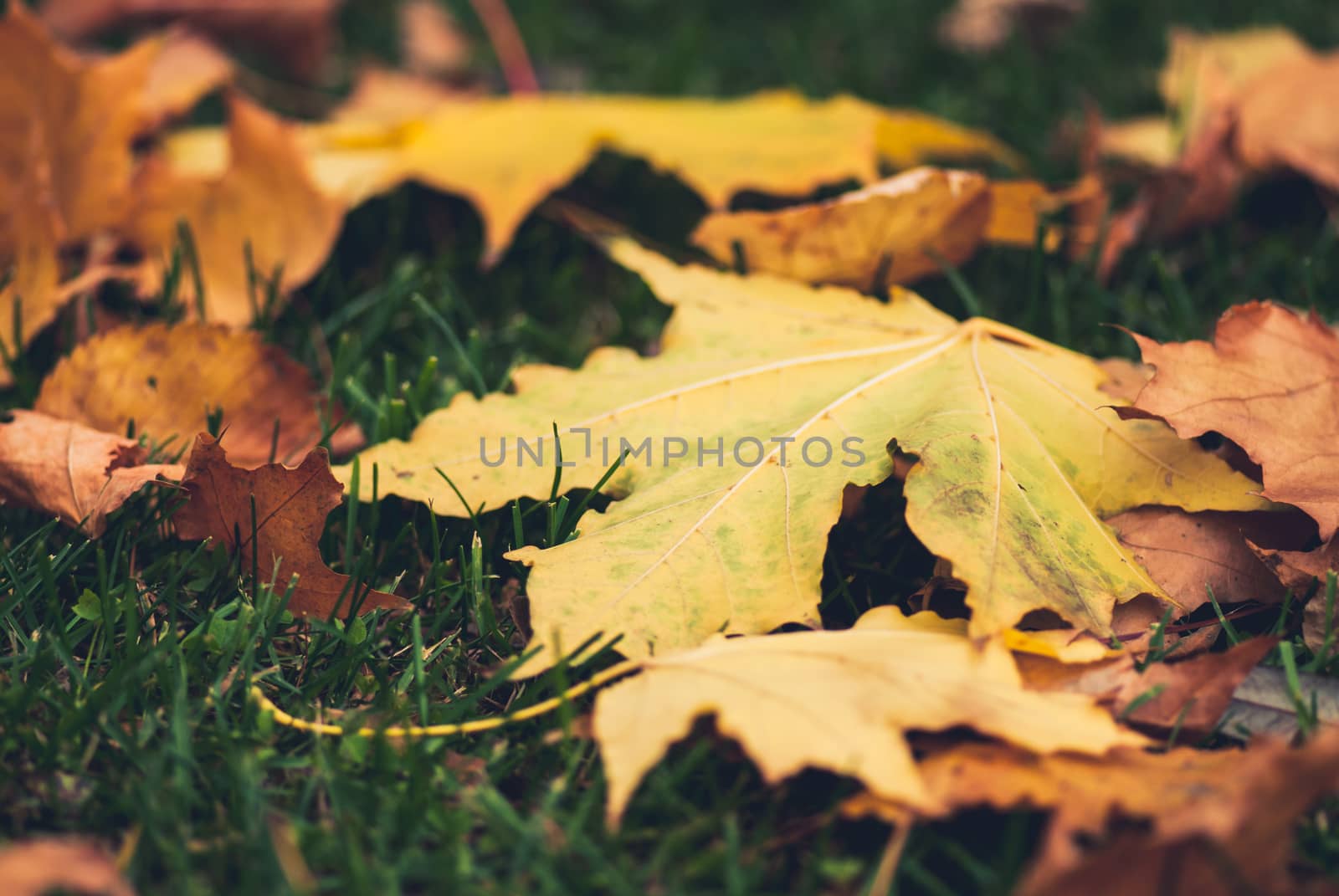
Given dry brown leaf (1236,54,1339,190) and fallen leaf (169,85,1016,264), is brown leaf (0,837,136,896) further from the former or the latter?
dry brown leaf (1236,54,1339,190)

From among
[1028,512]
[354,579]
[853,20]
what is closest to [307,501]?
[354,579]

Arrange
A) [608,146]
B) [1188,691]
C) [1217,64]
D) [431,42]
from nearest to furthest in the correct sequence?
[1188,691] → [608,146] → [1217,64] → [431,42]

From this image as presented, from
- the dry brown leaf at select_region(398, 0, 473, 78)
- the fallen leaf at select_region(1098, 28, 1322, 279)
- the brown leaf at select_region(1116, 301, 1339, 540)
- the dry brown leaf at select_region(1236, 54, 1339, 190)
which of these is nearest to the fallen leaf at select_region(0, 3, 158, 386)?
the dry brown leaf at select_region(398, 0, 473, 78)

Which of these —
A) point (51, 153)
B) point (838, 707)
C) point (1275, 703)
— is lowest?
point (1275, 703)

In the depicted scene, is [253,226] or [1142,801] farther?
[253,226]

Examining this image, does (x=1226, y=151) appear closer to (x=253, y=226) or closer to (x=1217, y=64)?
(x=1217, y=64)

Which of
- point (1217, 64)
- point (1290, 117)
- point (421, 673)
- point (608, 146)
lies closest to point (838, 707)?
point (421, 673)
